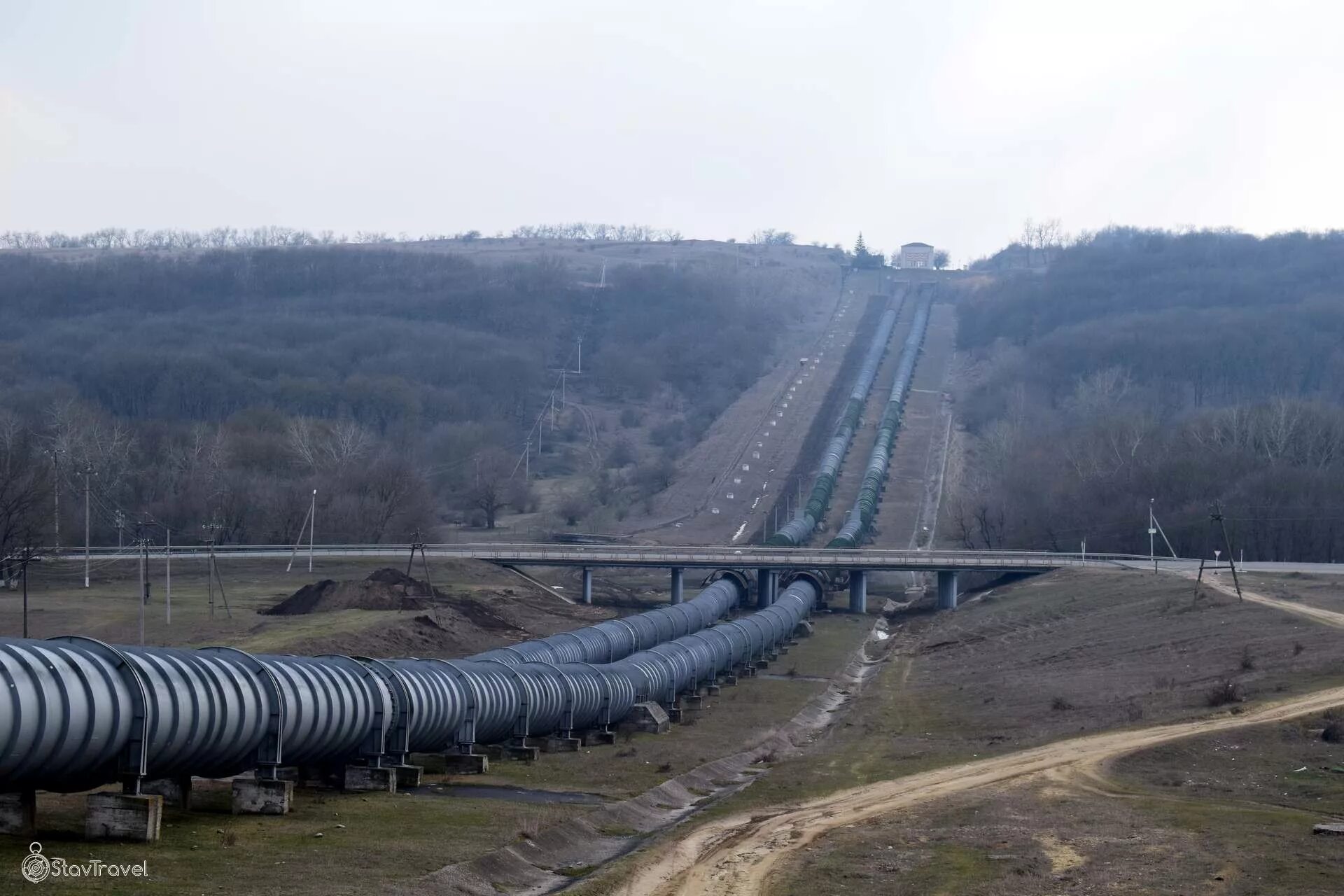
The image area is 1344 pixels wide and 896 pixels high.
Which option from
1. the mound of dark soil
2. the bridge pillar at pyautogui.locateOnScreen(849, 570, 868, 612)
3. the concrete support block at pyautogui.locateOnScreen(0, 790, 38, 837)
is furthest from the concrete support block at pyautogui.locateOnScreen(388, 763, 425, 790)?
the bridge pillar at pyautogui.locateOnScreen(849, 570, 868, 612)

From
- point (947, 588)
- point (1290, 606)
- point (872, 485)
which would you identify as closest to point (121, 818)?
point (1290, 606)

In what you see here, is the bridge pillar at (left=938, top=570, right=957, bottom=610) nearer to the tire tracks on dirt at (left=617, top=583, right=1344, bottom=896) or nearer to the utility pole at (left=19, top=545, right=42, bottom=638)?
the tire tracks on dirt at (left=617, top=583, right=1344, bottom=896)

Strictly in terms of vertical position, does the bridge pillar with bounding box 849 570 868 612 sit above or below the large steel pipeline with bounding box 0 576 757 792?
below

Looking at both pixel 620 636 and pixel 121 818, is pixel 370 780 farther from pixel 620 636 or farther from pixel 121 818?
pixel 620 636

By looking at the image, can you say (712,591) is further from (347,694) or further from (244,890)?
(244,890)

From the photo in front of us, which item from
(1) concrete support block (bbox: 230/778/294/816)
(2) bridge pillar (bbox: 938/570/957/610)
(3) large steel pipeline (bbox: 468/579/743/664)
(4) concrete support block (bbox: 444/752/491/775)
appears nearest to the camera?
(1) concrete support block (bbox: 230/778/294/816)

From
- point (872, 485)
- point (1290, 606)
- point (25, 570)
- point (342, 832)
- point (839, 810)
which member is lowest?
point (839, 810)
